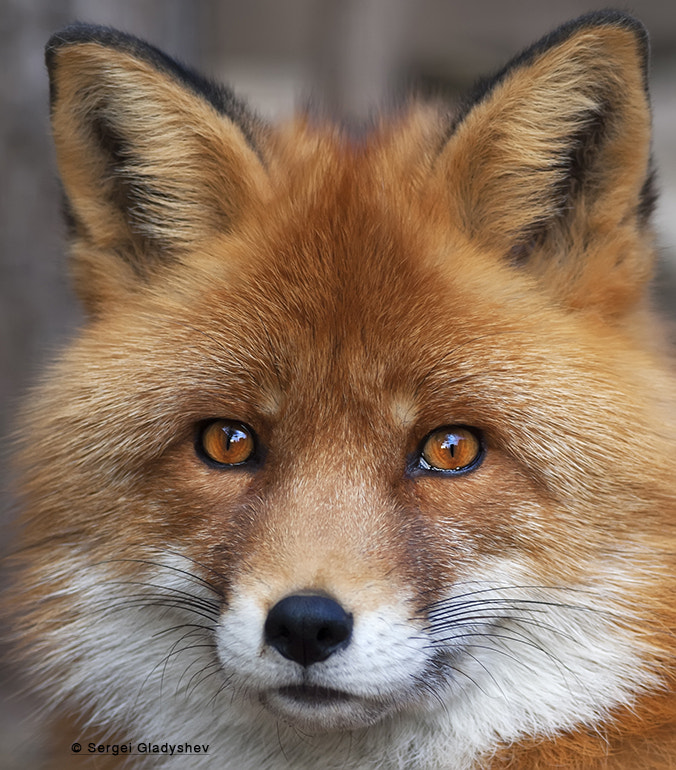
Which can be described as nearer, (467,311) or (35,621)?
(467,311)

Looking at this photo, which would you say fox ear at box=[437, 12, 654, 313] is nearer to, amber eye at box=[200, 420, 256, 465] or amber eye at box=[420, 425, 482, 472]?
amber eye at box=[420, 425, 482, 472]

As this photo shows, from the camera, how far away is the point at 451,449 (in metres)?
2.58

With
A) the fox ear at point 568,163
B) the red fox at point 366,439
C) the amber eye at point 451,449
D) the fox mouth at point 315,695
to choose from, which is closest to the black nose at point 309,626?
the red fox at point 366,439

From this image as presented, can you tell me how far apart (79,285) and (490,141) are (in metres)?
1.47

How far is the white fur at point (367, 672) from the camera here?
2.29 metres

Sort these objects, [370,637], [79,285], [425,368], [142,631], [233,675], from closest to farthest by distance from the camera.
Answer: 1. [370,637]
2. [233,675]
3. [425,368]
4. [142,631]
5. [79,285]

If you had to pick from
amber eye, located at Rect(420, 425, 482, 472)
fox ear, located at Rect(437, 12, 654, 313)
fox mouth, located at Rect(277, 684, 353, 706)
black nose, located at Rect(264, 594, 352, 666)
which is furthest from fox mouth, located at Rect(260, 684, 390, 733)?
fox ear, located at Rect(437, 12, 654, 313)

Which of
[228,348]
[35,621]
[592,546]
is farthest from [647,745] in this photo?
[35,621]

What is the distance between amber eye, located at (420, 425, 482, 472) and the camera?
2.57 meters

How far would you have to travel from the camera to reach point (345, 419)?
8.45ft

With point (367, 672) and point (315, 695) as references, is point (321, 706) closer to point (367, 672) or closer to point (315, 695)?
point (315, 695)

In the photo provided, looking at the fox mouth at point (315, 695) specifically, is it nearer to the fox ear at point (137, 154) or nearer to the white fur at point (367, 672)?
the white fur at point (367, 672)

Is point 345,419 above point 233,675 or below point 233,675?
above

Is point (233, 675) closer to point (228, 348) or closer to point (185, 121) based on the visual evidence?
point (228, 348)
